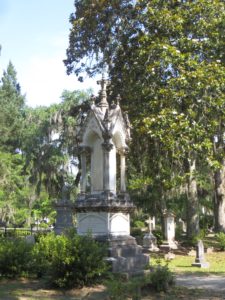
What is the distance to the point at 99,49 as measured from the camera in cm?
2133

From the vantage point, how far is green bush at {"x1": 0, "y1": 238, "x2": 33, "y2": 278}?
10594 mm

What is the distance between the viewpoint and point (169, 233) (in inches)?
888

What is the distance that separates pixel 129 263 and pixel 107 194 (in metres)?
2.02

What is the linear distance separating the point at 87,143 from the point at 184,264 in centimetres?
629

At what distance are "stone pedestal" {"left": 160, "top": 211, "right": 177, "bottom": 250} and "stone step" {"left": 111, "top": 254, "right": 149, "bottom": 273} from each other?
9577 mm

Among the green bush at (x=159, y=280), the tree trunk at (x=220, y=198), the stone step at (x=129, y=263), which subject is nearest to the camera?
the green bush at (x=159, y=280)

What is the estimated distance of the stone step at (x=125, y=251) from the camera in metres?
11.4

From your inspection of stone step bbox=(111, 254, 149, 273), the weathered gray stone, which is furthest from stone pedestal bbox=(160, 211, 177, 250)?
stone step bbox=(111, 254, 149, 273)

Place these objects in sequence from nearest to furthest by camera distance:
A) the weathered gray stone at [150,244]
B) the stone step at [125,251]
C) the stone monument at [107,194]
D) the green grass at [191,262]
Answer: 1. the stone step at [125,251]
2. the stone monument at [107,194]
3. the green grass at [191,262]
4. the weathered gray stone at [150,244]

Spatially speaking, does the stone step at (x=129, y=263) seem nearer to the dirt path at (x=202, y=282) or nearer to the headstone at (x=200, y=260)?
the dirt path at (x=202, y=282)

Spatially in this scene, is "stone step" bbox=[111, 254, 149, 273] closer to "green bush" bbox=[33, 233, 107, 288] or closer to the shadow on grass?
"green bush" bbox=[33, 233, 107, 288]

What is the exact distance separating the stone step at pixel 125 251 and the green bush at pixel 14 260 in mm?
2157

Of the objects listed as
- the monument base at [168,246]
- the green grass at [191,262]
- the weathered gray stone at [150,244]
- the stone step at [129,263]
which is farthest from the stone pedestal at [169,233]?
the stone step at [129,263]

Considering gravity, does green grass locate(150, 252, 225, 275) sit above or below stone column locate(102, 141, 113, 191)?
below
